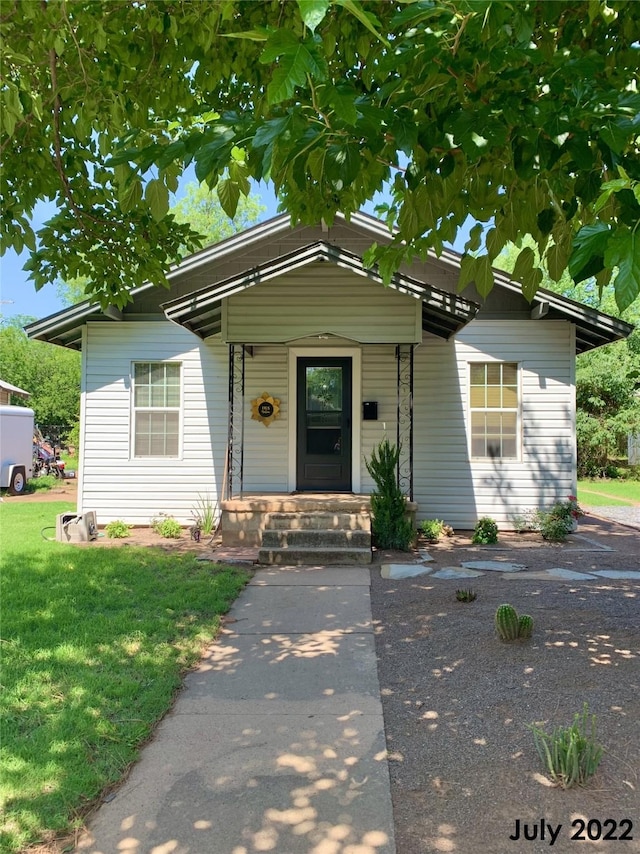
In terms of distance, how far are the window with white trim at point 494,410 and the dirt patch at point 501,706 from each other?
12.3ft

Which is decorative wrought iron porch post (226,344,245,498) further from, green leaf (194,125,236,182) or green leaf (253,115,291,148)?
green leaf (253,115,291,148)

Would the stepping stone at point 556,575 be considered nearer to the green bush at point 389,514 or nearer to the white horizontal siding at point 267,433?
the green bush at point 389,514

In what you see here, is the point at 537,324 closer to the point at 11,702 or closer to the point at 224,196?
the point at 224,196

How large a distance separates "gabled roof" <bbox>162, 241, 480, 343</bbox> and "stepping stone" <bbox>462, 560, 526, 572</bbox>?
3.46 meters

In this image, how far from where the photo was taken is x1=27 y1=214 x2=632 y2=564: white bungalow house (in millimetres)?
9805

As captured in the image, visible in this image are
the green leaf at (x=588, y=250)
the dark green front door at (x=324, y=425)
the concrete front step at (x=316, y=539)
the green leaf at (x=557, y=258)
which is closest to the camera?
the green leaf at (x=588, y=250)

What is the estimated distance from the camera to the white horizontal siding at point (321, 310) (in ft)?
27.7

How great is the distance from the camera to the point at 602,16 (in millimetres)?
2750

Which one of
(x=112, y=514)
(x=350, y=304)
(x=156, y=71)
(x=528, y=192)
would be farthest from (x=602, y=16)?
(x=112, y=514)

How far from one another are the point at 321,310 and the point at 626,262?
7495 mm

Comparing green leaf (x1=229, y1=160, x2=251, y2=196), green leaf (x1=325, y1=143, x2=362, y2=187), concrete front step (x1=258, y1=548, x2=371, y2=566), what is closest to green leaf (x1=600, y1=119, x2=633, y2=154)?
green leaf (x1=325, y1=143, x2=362, y2=187)

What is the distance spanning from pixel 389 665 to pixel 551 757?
1556mm

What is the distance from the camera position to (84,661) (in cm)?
409

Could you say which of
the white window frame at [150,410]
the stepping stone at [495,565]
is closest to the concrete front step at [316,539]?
the stepping stone at [495,565]
